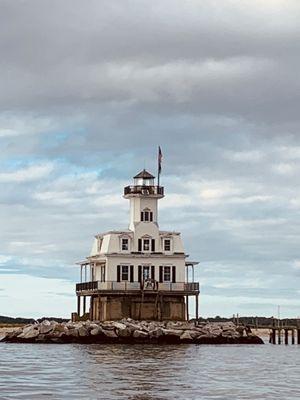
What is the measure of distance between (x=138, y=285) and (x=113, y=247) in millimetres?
3650

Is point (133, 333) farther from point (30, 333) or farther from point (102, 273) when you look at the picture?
point (102, 273)

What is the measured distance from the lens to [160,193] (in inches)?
3359

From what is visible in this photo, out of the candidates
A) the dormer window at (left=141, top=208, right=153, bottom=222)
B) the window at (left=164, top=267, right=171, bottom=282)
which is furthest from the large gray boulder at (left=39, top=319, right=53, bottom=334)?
the dormer window at (left=141, top=208, right=153, bottom=222)

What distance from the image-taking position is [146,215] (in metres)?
85.2

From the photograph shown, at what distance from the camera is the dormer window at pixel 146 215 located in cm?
8500

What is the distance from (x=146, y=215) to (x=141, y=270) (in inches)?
183

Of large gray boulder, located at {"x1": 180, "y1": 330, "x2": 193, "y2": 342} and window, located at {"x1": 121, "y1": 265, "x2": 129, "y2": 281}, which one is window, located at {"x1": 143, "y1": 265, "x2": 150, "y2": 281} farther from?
large gray boulder, located at {"x1": 180, "y1": 330, "x2": 193, "y2": 342}

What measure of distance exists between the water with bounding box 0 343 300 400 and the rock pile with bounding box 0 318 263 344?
5.11 meters

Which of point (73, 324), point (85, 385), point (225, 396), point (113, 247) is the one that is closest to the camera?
point (225, 396)

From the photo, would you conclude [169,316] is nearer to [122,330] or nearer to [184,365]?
[122,330]

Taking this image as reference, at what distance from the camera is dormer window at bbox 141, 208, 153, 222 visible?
279 ft

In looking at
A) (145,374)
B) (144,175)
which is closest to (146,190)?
(144,175)

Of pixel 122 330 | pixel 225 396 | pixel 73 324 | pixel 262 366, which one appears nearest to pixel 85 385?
pixel 225 396

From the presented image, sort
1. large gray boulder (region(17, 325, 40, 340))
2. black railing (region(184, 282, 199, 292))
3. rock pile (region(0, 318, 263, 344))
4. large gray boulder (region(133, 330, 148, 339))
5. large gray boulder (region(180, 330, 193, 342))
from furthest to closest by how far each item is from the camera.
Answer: black railing (region(184, 282, 199, 292)) < large gray boulder (region(17, 325, 40, 340)) < large gray boulder (region(180, 330, 193, 342)) < rock pile (region(0, 318, 263, 344)) < large gray boulder (region(133, 330, 148, 339))
